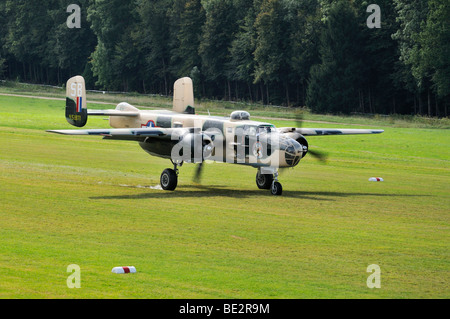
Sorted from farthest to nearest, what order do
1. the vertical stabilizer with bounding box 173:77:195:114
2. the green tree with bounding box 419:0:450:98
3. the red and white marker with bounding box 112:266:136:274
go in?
the green tree with bounding box 419:0:450:98 → the vertical stabilizer with bounding box 173:77:195:114 → the red and white marker with bounding box 112:266:136:274

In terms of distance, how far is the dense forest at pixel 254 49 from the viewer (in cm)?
9275

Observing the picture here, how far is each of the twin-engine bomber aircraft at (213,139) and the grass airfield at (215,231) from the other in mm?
1268

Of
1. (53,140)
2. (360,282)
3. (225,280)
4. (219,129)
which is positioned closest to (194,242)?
(225,280)

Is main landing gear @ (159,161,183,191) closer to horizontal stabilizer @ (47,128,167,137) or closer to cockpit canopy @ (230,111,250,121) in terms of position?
horizontal stabilizer @ (47,128,167,137)

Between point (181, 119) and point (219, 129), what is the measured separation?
221 centimetres

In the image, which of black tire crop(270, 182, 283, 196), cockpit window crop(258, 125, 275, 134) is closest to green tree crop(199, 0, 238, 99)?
black tire crop(270, 182, 283, 196)

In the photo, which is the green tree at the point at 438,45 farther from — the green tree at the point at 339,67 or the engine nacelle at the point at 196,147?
the engine nacelle at the point at 196,147

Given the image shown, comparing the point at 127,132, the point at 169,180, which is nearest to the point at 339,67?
the point at 169,180

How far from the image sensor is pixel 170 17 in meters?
127

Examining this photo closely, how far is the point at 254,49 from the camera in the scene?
11662 centimetres

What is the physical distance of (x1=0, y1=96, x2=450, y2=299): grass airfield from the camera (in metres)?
14.3

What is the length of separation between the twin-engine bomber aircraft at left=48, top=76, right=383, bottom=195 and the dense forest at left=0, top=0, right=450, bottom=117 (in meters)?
61.4

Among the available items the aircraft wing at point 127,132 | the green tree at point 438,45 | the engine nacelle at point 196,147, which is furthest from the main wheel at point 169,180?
the green tree at point 438,45

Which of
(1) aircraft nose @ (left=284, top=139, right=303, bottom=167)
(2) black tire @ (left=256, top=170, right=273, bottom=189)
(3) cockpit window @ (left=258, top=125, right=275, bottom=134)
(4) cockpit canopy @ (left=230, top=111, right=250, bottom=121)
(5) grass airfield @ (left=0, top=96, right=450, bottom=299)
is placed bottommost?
(5) grass airfield @ (left=0, top=96, right=450, bottom=299)
